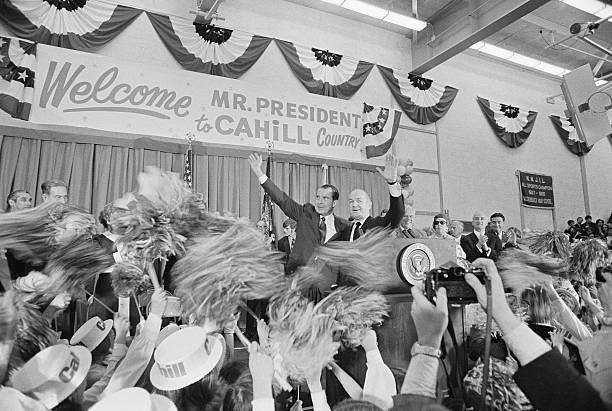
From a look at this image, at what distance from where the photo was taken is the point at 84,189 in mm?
4734

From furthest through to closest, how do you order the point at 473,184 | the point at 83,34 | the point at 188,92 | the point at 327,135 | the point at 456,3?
the point at 473,184 → the point at 456,3 → the point at 83,34 → the point at 327,135 → the point at 188,92

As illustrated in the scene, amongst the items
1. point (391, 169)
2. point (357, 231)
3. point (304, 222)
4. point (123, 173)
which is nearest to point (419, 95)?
point (123, 173)

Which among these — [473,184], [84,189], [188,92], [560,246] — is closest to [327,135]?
[188,92]

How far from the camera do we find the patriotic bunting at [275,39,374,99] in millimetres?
5957

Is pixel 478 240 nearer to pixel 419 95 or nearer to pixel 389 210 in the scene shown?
pixel 389 210

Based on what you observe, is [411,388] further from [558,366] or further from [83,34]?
[83,34]

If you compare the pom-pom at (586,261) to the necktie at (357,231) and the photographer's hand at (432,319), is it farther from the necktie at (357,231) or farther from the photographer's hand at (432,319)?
the photographer's hand at (432,319)

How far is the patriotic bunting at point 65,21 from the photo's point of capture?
4449 millimetres

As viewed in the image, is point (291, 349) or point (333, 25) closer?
point (291, 349)

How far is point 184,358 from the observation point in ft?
2.76

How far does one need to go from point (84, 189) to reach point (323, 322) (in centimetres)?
445

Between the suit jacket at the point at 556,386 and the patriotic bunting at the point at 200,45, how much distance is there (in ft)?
16.9

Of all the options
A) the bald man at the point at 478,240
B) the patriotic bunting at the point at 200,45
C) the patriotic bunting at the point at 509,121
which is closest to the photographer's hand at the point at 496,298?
the bald man at the point at 478,240

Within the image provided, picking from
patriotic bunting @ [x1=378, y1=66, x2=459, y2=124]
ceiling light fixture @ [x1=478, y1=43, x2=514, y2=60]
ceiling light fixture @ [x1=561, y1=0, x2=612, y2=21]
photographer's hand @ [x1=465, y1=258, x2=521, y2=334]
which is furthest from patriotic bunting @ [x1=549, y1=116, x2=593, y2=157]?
photographer's hand @ [x1=465, y1=258, x2=521, y2=334]
